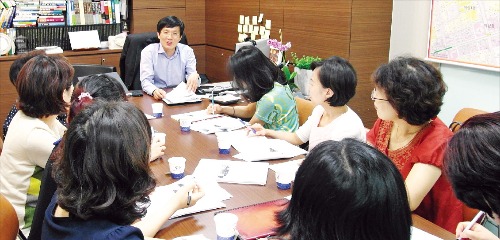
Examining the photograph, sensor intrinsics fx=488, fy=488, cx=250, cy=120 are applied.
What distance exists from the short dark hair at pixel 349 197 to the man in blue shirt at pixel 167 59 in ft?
9.31

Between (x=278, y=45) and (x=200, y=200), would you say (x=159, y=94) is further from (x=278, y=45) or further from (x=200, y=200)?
(x=200, y=200)

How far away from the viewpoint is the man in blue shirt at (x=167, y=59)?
3.88 meters

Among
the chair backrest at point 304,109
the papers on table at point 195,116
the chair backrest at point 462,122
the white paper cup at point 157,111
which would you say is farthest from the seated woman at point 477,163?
the white paper cup at point 157,111

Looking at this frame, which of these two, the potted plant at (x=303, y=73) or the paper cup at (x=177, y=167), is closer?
the paper cup at (x=177, y=167)

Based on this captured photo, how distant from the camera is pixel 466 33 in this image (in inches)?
130

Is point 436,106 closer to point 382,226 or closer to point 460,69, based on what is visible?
point 382,226

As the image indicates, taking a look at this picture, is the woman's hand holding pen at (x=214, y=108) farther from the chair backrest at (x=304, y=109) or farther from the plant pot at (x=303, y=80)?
the plant pot at (x=303, y=80)

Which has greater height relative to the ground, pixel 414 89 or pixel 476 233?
pixel 414 89

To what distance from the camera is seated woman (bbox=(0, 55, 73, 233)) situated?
2.09 meters

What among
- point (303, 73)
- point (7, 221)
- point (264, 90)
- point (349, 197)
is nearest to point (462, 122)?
point (264, 90)

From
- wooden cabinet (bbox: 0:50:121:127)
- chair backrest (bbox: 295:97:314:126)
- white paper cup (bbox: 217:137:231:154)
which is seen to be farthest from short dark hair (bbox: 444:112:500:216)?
wooden cabinet (bbox: 0:50:121:127)

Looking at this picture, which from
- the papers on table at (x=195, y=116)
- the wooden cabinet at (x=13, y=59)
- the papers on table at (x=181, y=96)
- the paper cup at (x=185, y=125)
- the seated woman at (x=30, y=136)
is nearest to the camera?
the seated woman at (x=30, y=136)

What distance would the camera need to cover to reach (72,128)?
1252 millimetres

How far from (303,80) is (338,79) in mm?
1571
